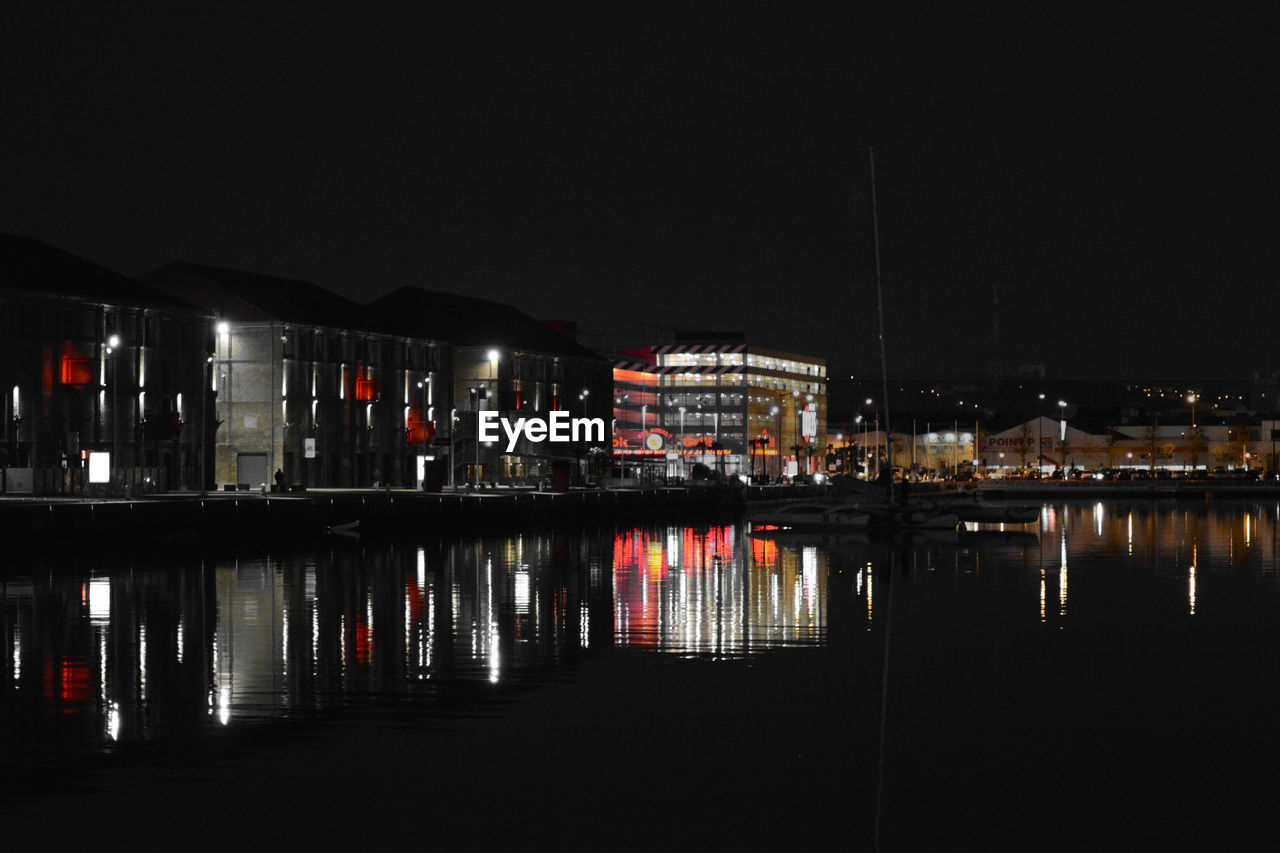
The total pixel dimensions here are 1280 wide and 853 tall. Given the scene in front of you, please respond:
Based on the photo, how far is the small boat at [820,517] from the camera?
7494 cm

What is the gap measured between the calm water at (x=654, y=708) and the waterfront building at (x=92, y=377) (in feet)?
95.3

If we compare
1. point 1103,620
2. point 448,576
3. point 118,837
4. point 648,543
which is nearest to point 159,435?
point 648,543

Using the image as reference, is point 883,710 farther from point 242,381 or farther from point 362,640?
point 242,381

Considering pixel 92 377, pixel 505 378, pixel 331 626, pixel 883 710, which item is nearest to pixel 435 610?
pixel 331 626

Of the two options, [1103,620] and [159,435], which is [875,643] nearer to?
[1103,620]

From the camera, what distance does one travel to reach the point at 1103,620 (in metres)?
35.0

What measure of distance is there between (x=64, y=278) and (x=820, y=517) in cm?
3734

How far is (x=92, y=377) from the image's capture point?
76.5m

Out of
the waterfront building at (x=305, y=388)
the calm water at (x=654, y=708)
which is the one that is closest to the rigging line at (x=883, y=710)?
the calm water at (x=654, y=708)

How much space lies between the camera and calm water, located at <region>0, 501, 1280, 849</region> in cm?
1611

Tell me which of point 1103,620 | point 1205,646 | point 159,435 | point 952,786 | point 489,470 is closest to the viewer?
point 952,786

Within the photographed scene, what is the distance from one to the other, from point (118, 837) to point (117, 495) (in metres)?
59.5

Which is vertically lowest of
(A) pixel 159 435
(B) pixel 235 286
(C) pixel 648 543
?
(C) pixel 648 543

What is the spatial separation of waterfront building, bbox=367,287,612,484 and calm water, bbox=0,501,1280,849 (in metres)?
70.4
